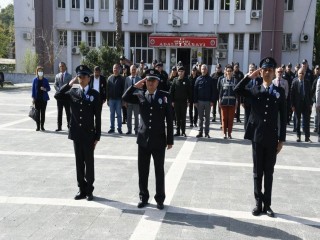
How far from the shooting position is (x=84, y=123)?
5.99 meters

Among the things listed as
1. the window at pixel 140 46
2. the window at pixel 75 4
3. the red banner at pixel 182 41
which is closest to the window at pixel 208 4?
the red banner at pixel 182 41

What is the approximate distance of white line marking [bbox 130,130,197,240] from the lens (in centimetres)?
493

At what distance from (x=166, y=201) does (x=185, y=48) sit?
100 feet

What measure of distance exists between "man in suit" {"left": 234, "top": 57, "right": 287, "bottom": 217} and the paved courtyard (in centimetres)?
42

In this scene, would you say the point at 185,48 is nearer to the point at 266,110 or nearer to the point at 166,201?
the point at 166,201

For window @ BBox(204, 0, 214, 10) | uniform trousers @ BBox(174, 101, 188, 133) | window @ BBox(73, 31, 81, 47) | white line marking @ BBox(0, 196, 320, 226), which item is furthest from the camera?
window @ BBox(73, 31, 81, 47)

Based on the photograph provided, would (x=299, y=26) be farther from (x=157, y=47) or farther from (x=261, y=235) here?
(x=261, y=235)

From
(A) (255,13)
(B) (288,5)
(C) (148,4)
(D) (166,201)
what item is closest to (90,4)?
(C) (148,4)

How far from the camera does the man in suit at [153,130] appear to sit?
5707 mm

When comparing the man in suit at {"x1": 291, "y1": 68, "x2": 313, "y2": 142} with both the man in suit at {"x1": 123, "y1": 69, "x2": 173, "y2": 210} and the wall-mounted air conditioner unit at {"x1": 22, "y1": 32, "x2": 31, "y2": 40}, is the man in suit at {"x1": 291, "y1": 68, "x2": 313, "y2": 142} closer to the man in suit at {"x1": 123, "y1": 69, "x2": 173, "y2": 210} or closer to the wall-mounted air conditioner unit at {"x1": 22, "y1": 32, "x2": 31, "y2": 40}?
the man in suit at {"x1": 123, "y1": 69, "x2": 173, "y2": 210}

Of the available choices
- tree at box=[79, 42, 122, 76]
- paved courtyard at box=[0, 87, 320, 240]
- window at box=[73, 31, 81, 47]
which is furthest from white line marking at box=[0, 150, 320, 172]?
window at box=[73, 31, 81, 47]

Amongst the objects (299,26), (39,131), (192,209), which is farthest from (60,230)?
(299,26)

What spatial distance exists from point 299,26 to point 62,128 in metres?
28.0

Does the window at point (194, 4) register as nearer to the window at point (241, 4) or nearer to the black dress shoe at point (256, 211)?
the window at point (241, 4)
